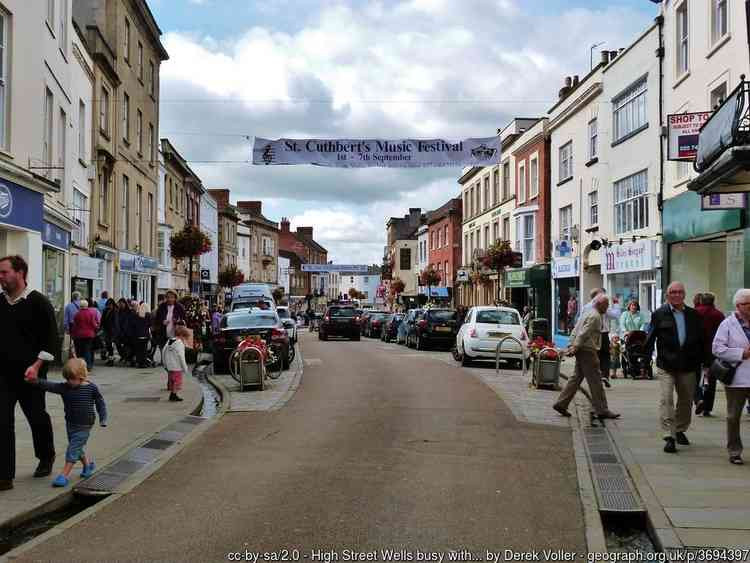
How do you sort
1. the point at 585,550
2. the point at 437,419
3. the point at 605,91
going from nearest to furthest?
the point at 585,550
the point at 437,419
the point at 605,91

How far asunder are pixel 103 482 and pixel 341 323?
3187cm

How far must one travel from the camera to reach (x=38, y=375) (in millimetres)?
7750

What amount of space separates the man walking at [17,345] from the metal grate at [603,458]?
567 cm

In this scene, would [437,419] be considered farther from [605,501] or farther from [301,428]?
[605,501]

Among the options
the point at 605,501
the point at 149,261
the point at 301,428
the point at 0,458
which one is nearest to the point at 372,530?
the point at 605,501

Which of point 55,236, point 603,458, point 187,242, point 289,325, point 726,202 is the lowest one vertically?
point 603,458

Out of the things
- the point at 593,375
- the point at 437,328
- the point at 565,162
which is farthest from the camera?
the point at 565,162

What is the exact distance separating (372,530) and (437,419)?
19.4ft

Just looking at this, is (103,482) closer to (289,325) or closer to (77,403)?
(77,403)

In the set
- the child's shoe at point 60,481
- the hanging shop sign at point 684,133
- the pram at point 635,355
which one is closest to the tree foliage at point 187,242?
the pram at point 635,355

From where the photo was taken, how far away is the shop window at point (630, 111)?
82.5ft

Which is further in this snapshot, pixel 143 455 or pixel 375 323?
pixel 375 323

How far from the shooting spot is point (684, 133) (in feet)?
61.2

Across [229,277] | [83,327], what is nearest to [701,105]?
[83,327]
